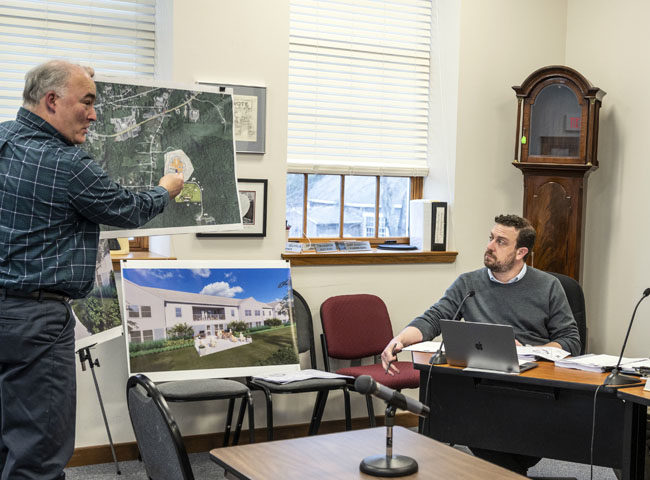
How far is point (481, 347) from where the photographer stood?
300cm

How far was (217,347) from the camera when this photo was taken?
12.9ft

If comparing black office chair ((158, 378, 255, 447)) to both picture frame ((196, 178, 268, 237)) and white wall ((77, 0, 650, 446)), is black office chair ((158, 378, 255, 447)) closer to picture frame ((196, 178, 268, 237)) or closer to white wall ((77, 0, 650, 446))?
white wall ((77, 0, 650, 446))

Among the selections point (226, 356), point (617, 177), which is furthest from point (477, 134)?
point (226, 356)

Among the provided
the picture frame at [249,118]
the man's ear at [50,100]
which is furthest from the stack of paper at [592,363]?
the man's ear at [50,100]

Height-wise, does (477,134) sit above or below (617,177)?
above

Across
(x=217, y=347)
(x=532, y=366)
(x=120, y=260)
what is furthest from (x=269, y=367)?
(x=532, y=366)

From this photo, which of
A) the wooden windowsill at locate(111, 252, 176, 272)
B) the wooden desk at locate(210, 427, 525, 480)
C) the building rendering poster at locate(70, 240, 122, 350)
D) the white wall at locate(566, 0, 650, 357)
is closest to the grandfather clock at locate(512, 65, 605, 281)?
the white wall at locate(566, 0, 650, 357)

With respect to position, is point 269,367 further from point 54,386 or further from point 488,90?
point 488,90

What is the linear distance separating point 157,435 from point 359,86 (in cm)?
345

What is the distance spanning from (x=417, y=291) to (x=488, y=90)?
137 cm

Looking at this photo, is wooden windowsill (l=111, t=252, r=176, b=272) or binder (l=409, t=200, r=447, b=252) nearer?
wooden windowsill (l=111, t=252, r=176, b=272)

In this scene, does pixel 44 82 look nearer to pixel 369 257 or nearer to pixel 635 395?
pixel 635 395

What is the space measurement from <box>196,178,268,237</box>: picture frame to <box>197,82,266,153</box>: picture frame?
0.58 feet

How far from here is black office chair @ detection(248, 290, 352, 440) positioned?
3.75 metres
